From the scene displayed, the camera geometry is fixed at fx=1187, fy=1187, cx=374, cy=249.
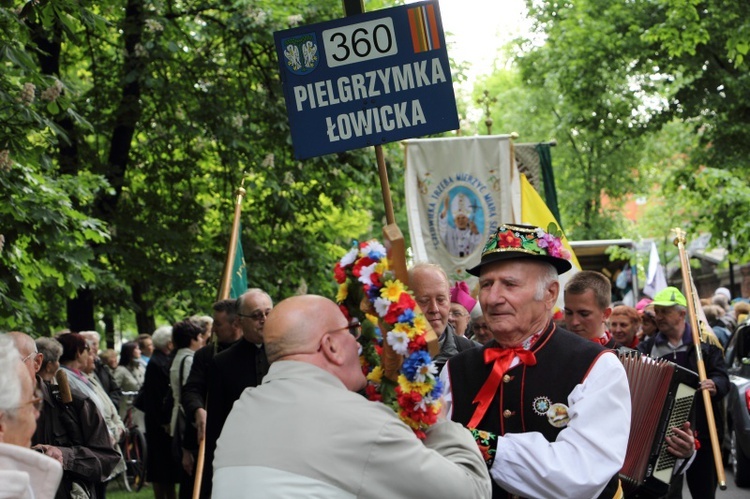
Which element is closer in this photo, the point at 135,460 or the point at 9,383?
the point at 9,383

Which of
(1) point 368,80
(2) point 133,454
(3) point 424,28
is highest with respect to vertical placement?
(3) point 424,28

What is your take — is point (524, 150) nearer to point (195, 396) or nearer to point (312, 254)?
point (312, 254)

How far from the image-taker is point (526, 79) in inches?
1217

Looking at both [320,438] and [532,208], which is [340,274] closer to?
[320,438]

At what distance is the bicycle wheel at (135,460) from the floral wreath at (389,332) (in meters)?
12.8

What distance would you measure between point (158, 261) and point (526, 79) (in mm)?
15506

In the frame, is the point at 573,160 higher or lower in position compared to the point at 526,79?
lower

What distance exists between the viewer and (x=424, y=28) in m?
5.74

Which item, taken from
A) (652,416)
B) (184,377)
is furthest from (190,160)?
(652,416)

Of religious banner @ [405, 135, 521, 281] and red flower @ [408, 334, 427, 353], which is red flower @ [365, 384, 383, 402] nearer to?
red flower @ [408, 334, 427, 353]

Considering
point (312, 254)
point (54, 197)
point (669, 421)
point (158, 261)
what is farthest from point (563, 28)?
point (669, 421)

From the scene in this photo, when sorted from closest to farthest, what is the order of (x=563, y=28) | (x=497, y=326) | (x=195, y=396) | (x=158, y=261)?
(x=497, y=326), (x=195, y=396), (x=158, y=261), (x=563, y=28)

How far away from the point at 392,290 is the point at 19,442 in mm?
1476

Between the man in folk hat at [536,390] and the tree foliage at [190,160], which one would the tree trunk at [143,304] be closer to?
the tree foliage at [190,160]
